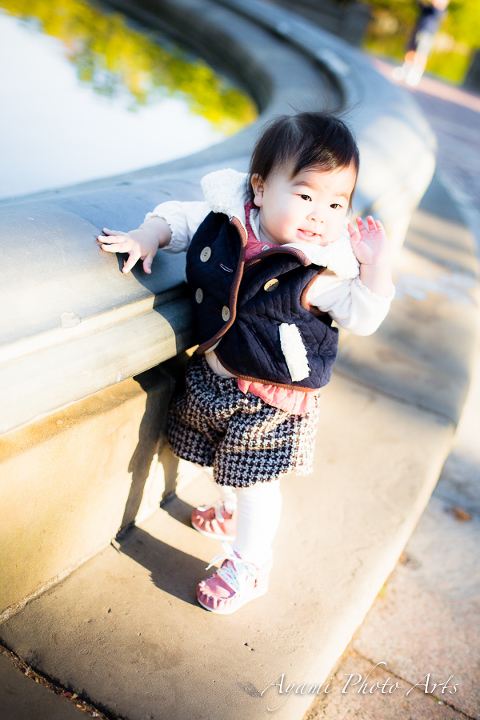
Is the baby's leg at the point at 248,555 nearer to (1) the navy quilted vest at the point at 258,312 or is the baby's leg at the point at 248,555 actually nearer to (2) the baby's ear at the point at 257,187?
(1) the navy quilted vest at the point at 258,312

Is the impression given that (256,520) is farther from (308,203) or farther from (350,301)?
(308,203)

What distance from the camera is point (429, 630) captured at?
1.80 meters

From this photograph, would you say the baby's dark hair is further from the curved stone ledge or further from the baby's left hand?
the curved stone ledge

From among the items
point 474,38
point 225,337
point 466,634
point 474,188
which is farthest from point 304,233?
point 474,38

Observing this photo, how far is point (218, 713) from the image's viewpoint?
134 cm

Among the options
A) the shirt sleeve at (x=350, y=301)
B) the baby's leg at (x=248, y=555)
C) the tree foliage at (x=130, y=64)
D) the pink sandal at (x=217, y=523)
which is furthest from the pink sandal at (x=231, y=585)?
the tree foliage at (x=130, y=64)

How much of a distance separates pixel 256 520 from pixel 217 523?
0.22 metres

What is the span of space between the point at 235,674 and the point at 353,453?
99cm

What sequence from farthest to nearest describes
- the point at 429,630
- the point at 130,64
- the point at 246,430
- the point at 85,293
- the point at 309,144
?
the point at 130,64
the point at 429,630
the point at 246,430
the point at 309,144
the point at 85,293

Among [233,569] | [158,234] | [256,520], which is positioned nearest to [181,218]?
[158,234]

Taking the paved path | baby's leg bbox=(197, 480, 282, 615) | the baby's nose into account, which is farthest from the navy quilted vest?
the paved path

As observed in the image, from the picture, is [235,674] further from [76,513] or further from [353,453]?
[353,453]

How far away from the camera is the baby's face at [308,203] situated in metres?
1.45

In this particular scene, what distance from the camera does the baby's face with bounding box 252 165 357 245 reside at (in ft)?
4.77
